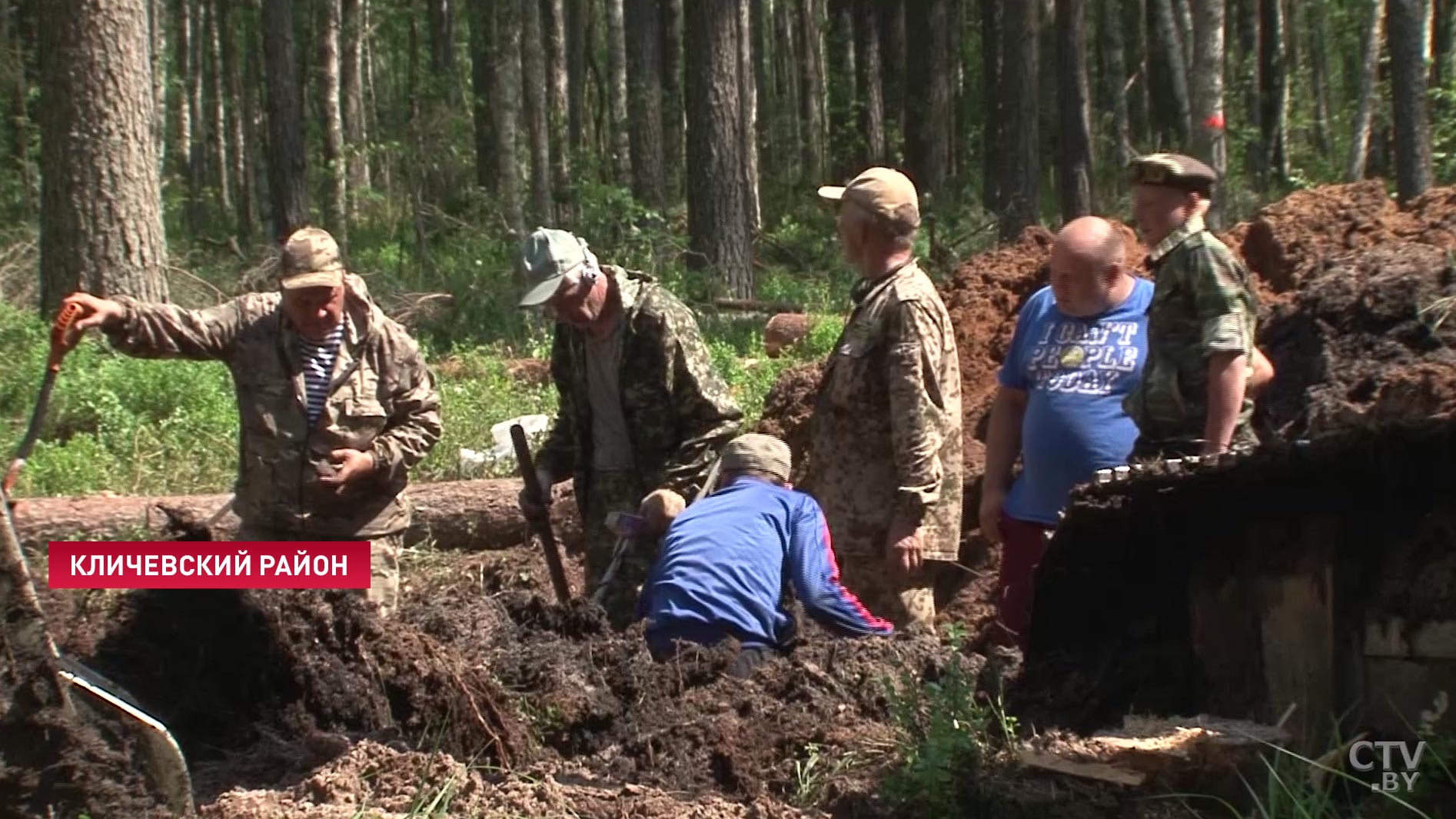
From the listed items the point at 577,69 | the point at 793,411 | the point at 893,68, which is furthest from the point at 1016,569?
the point at 577,69

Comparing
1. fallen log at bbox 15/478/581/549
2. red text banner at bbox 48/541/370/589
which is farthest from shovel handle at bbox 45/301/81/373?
fallen log at bbox 15/478/581/549

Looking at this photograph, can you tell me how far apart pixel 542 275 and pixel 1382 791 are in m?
3.27

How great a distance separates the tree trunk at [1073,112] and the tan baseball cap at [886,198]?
13919 mm

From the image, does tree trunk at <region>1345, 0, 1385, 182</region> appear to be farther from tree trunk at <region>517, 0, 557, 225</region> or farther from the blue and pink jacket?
the blue and pink jacket

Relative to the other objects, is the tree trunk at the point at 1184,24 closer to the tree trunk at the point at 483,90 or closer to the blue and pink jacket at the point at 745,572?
the tree trunk at the point at 483,90

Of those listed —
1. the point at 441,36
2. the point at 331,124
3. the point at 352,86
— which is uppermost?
the point at 441,36

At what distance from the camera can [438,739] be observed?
16.5 feet

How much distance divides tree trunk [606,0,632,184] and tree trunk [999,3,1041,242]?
335 inches

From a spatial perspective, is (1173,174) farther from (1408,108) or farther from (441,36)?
(441,36)

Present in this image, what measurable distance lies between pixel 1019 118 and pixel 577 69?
1499 centimetres

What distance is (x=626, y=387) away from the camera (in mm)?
6250

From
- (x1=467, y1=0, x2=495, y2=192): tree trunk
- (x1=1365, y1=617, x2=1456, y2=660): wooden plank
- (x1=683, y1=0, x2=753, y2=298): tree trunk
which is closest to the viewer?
(x1=1365, y1=617, x2=1456, y2=660): wooden plank

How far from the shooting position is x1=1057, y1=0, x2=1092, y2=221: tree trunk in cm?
1955

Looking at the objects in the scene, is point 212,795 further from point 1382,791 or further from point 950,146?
point 950,146
